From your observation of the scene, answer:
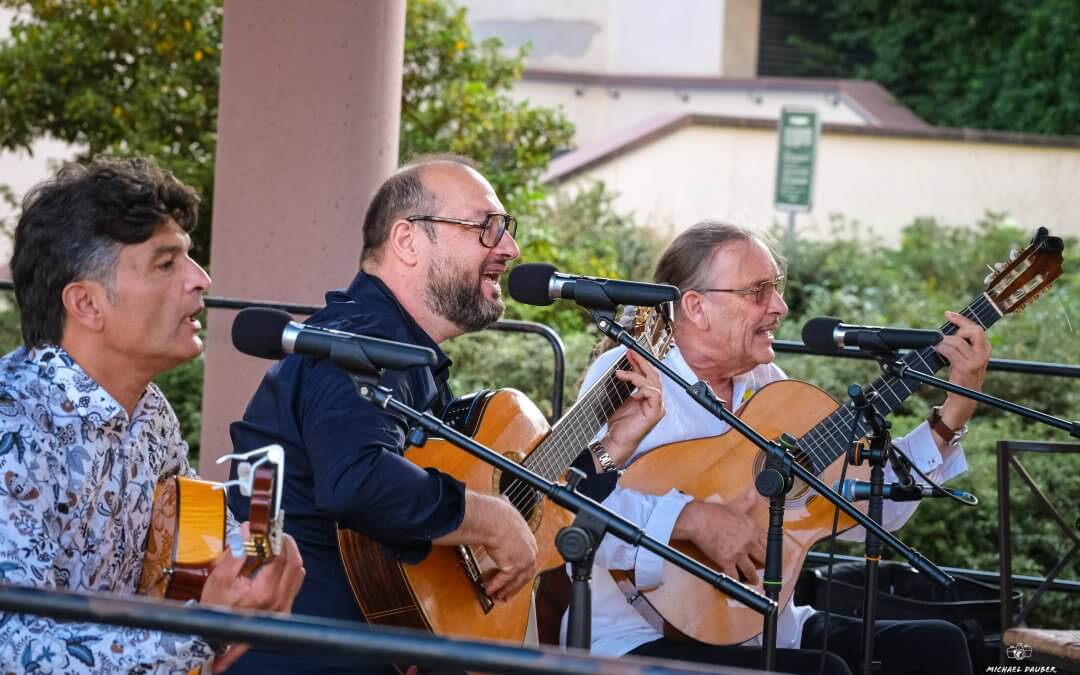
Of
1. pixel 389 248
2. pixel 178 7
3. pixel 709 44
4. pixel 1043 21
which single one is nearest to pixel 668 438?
pixel 389 248

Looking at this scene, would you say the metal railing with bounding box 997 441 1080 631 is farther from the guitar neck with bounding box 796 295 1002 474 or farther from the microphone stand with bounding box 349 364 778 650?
the microphone stand with bounding box 349 364 778 650

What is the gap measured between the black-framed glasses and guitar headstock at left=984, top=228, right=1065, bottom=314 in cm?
135

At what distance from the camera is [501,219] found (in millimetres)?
3508

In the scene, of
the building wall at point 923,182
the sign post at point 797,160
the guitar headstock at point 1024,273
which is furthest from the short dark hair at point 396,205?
the building wall at point 923,182

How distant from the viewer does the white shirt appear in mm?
3723

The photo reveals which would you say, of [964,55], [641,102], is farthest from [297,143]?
[964,55]

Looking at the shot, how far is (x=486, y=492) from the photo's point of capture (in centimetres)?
340

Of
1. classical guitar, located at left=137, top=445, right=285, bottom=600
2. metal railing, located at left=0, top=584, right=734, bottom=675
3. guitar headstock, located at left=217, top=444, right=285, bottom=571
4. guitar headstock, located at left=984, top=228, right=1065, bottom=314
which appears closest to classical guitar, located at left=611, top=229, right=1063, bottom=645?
guitar headstock, located at left=984, top=228, right=1065, bottom=314

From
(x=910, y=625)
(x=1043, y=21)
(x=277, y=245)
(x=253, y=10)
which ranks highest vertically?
(x=1043, y=21)

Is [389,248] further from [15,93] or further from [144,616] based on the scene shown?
[15,93]

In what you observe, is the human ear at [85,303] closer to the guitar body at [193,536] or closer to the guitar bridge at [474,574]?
the guitar body at [193,536]

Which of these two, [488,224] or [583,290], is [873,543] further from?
[488,224]

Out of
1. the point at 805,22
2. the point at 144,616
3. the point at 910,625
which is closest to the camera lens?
the point at 144,616

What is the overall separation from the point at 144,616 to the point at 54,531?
0.96 metres
